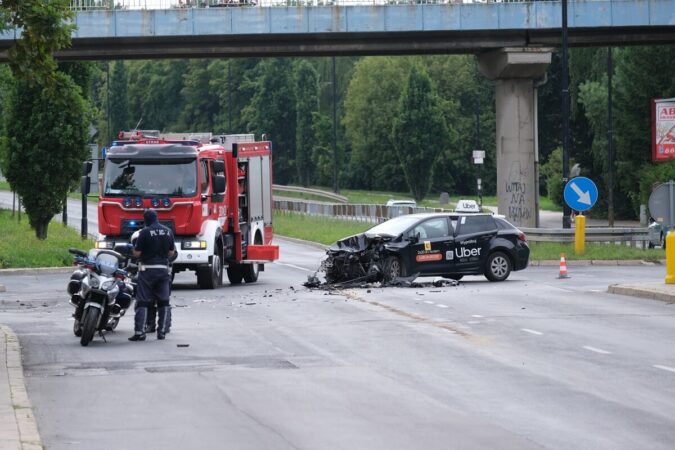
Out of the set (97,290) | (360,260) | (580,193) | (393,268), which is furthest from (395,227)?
(97,290)

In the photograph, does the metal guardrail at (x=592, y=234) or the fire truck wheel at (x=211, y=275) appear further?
the metal guardrail at (x=592, y=234)

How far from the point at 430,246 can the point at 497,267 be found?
78.0 inches

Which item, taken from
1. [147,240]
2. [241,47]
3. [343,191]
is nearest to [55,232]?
[241,47]

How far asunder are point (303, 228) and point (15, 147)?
75.4ft

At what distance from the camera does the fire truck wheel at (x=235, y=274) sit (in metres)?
31.0

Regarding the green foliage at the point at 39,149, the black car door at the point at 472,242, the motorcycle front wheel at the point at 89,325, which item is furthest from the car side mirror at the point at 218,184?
the green foliage at the point at 39,149

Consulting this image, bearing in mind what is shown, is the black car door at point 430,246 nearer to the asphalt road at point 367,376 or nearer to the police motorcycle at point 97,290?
the asphalt road at point 367,376

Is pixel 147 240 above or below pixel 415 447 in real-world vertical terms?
above

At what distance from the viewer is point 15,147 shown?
43.8 metres

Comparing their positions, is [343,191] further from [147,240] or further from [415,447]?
[415,447]

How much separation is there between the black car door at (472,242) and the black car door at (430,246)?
258 mm

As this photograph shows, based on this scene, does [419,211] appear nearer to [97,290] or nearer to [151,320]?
[151,320]

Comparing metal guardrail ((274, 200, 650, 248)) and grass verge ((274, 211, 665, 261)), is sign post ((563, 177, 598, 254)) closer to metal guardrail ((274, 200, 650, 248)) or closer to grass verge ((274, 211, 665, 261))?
grass verge ((274, 211, 665, 261))

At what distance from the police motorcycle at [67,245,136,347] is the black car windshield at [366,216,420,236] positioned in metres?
10.7
